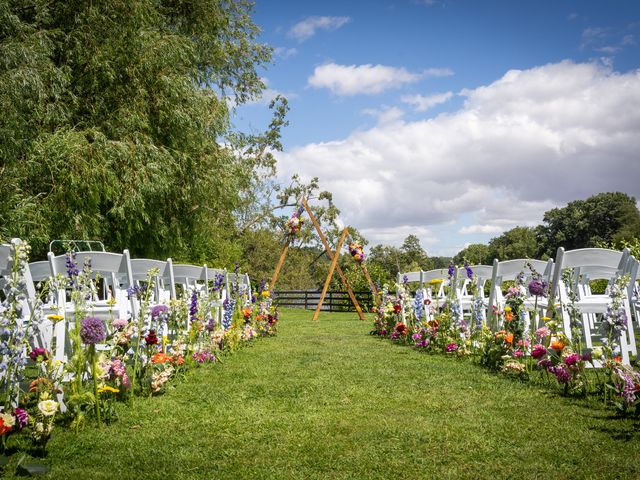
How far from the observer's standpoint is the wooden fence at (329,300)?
19.5 m

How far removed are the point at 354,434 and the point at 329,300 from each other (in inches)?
720

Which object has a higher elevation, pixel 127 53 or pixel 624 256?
pixel 127 53

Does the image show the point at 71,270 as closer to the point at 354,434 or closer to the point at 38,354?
the point at 38,354

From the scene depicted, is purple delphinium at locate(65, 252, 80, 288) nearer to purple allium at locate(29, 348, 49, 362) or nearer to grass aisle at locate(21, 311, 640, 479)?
purple allium at locate(29, 348, 49, 362)

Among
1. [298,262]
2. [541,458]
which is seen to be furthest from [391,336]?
[298,262]

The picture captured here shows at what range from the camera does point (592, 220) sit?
161 feet

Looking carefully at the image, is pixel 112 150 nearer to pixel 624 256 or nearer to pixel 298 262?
pixel 624 256

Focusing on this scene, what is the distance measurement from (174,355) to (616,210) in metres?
49.5

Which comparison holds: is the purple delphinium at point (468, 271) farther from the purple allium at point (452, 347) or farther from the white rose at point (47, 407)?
the white rose at point (47, 407)

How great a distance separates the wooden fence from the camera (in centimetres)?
1955

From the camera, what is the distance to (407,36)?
9352 mm

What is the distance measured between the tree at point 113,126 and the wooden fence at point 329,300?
6745 mm

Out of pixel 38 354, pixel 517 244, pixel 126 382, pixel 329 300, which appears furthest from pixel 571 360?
pixel 517 244

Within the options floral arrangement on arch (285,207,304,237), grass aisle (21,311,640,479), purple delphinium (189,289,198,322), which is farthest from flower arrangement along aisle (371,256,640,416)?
floral arrangement on arch (285,207,304,237)
